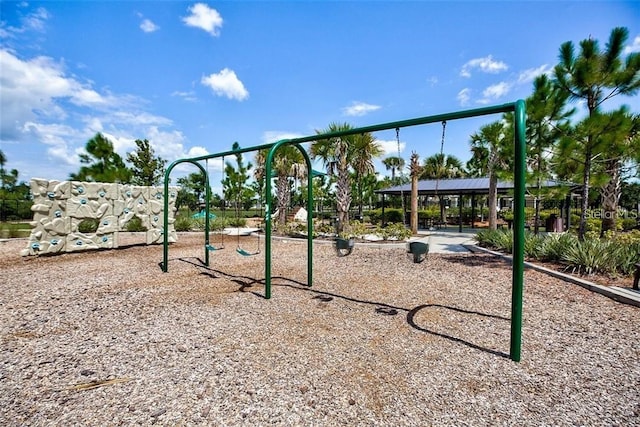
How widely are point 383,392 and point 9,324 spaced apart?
4.35 m

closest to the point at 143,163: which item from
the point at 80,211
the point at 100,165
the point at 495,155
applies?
the point at 100,165

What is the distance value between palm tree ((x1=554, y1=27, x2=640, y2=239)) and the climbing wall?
11.2 m

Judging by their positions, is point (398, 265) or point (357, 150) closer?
point (398, 265)

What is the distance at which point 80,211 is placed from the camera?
9.11 meters

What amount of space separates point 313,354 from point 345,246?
225 centimetres

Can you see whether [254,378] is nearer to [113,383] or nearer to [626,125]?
[113,383]

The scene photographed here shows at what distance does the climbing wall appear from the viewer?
8.55m

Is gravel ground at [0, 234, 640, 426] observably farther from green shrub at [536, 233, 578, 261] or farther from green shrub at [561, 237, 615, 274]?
green shrub at [536, 233, 578, 261]

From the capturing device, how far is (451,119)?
3.58 m

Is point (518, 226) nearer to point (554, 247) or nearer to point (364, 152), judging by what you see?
point (554, 247)

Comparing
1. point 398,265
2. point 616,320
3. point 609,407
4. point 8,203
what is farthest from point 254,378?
point 8,203

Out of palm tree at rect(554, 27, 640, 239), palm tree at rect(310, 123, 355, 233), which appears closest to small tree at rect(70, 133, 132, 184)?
palm tree at rect(310, 123, 355, 233)

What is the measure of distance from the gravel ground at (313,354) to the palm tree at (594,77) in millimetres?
3027

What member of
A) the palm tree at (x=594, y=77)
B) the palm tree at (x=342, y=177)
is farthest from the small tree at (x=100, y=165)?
the palm tree at (x=594, y=77)
